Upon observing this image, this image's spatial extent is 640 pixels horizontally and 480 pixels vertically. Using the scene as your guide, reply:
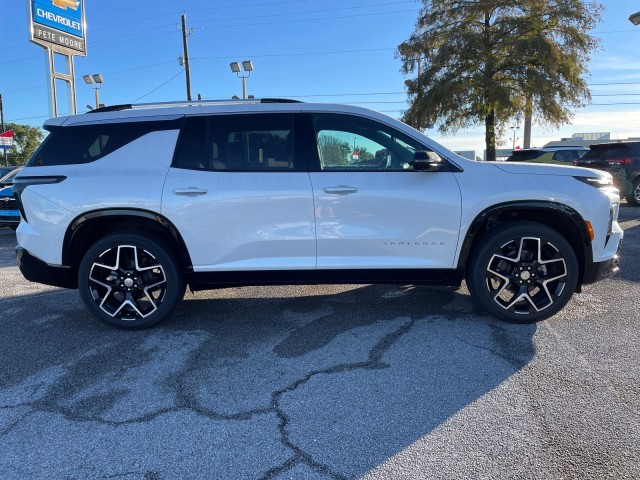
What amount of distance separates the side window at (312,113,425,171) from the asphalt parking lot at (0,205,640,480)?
1.45m

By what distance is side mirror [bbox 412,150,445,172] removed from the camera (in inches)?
Result: 147

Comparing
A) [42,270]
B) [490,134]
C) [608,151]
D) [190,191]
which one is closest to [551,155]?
[608,151]

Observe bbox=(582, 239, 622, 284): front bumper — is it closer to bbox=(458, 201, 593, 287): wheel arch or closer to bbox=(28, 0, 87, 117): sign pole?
bbox=(458, 201, 593, 287): wheel arch

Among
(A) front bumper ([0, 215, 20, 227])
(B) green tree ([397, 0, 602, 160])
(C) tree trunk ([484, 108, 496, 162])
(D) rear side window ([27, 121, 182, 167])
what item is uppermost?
(B) green tree ([397, 0, 602, 160])

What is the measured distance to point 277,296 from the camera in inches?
207

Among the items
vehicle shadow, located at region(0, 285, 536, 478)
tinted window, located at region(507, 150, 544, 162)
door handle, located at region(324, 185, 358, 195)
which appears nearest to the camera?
vehicle shadow, located at region(0, 285, 536, 478)

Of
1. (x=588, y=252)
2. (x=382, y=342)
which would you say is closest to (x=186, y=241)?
(x=382, y=342)

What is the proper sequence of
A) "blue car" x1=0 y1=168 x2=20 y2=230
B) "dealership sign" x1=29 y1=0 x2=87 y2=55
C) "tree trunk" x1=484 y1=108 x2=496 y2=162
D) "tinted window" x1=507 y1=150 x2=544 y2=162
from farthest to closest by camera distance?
"tree trunk" x1=484 y1=108 x2=496 y2=162 < "dealership sign" x1=29 y1=0 x2=87 y2=55 < "tinted window" x1=507 y1=150 x2=544 y2=162 < "blue car" x1=0 y1=168 x2=20 y2=230

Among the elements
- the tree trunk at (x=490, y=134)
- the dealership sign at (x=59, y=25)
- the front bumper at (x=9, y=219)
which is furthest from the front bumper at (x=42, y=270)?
the tree trunk at (x=490, y=134)

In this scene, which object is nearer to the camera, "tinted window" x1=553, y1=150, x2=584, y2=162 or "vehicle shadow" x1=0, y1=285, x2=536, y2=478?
"vehicle shadow" x1=0, y1=285, x2=536, y2=478

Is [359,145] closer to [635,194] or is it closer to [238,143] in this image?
[238,143]

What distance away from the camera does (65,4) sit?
17000 mm

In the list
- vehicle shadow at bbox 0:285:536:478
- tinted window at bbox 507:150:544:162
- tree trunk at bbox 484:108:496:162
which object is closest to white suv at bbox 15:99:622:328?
vehicle shadow at bbox 0:285:536:478

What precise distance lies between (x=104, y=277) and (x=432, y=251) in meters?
2.91
